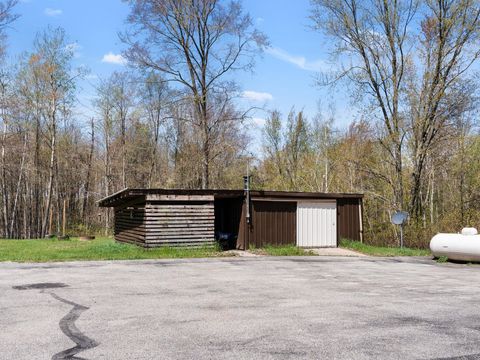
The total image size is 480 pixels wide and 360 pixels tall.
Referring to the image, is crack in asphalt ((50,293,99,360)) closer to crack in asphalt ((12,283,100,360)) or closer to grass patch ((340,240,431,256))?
crack in asphalt ((12,283,100,360))

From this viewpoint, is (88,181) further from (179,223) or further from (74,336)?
(74,336)

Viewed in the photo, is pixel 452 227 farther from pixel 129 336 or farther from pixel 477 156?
pixel 129 336

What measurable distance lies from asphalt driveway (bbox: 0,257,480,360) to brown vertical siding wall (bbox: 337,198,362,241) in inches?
318

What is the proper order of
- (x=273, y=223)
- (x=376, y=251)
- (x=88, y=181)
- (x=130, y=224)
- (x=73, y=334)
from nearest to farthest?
(x=73, y=334) < (x=376, y=251) < (x=273, y=223) < (x=130, y=224) < (x=88, y=181)

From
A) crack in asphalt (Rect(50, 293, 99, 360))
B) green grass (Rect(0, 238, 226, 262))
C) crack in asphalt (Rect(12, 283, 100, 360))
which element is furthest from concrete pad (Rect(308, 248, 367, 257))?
crack in asphalt (Rect(50, 293, 99, 360))

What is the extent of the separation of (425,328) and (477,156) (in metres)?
24.8

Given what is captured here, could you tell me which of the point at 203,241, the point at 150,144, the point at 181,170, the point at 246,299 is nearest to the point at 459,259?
the point at 203,241

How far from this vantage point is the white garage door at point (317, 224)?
819 inches

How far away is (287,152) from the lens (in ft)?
132

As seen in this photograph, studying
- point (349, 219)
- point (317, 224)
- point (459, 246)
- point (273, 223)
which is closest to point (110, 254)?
point (273, 223)

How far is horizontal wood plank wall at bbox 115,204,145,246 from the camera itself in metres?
18.7

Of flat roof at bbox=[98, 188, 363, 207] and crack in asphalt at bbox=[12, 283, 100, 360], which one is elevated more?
flat roof at bbox=[98, 188, 363, 207]

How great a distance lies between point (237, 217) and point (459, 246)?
866cm

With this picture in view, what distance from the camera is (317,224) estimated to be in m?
21.1
